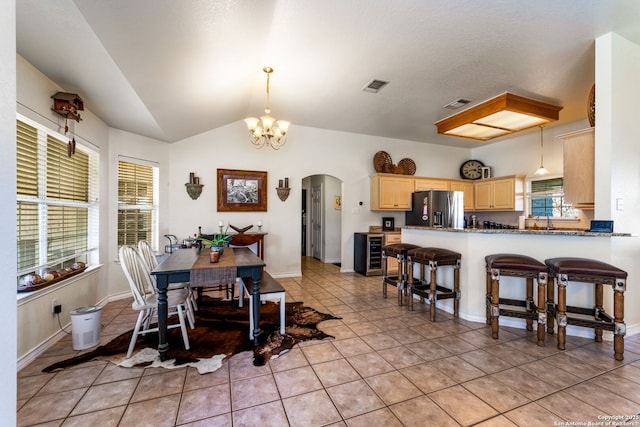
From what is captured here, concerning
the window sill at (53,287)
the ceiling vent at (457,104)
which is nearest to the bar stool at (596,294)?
the ceiling vent at (457,104)

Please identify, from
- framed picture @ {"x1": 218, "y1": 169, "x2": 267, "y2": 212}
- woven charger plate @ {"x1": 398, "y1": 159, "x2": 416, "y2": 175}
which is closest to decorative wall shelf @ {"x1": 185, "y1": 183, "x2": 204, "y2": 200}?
framed picture @ {"x1": 218, "y1": 169, "x2": 267, "y2": 212}

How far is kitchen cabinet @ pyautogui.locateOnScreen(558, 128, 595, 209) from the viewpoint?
2.89 metres

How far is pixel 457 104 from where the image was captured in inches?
167

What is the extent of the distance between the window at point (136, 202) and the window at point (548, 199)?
7.18 metres

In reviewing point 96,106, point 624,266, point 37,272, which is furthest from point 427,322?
point 96,106

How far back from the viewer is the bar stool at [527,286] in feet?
8.26

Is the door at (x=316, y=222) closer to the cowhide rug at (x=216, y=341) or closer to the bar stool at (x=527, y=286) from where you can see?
the cowhide rug at (x=216, y=341)

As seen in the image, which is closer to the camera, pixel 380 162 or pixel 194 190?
pixel 194 190

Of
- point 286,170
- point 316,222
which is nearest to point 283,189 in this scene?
point 286,170

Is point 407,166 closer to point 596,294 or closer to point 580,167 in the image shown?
point 580,167

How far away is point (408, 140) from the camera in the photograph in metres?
6.37

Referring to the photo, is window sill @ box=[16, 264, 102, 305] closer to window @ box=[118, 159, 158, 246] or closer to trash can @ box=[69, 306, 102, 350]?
trash can @ box=[69, 306, 102, 350]

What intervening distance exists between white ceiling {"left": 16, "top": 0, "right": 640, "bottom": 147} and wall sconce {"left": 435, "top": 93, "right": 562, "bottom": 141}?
153mm

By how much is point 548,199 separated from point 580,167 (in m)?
3.11
